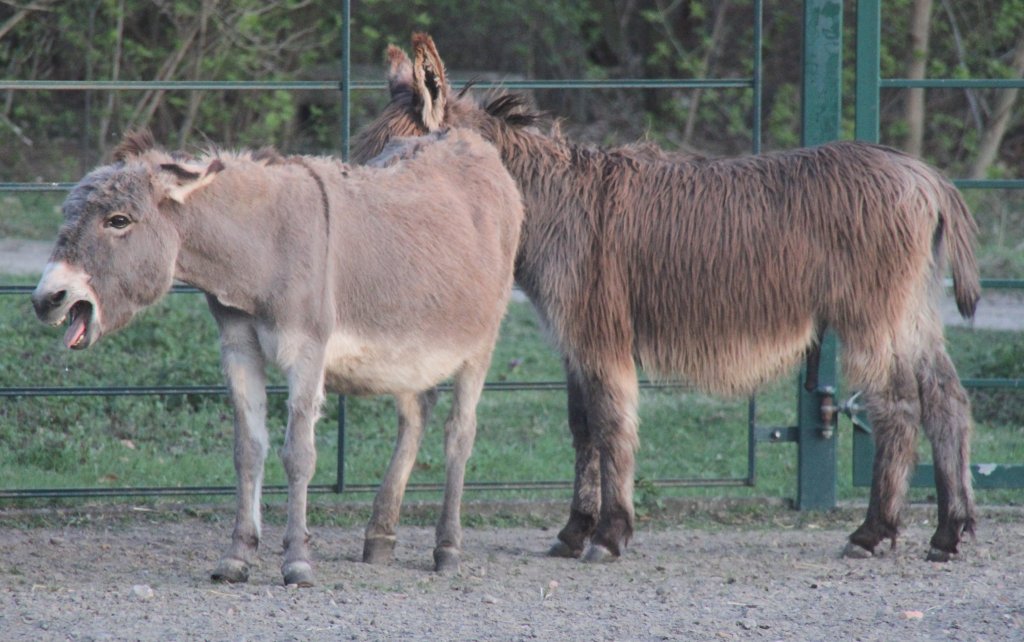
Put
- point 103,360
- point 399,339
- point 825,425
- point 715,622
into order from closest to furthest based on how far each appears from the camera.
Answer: point 715,622, point 399,339, point 825,425, point 103,360

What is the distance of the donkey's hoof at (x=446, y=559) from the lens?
16.2 feet

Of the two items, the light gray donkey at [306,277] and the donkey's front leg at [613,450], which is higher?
the light gray donkey at [306,277]

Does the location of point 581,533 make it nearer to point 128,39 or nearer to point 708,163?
point 708,163

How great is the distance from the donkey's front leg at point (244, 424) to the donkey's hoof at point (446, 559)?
0.70 metres

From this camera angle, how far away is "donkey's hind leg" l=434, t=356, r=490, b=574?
4.98 metres

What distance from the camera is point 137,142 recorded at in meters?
4.40

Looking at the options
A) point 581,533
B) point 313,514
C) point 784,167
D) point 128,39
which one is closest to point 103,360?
point 313,514

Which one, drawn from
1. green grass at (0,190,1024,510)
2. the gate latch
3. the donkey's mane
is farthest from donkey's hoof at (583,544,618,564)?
the donkey's mane

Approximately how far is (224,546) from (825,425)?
2.69 meters

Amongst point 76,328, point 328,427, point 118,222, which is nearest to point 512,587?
point 76,328

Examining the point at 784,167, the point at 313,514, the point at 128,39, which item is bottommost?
the point at 313,514

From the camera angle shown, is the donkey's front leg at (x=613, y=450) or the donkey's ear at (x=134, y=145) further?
the donkey's front leg at (x=613, y=450)

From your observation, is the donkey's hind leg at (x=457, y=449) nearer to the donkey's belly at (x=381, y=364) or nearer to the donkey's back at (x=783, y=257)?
the donkey's belly at (x=381, y=364)

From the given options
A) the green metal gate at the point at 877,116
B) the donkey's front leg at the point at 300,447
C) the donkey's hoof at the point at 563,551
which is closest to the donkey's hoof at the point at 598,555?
the donkey's hoof at the point at 563,551
